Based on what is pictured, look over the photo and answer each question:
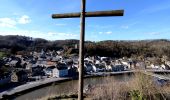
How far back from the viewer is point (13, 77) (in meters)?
23.9

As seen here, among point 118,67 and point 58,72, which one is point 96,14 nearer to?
point 58,72

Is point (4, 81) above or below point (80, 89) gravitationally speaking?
below

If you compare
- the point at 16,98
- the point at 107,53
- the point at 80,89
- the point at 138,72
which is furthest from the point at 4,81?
the point at 107,53

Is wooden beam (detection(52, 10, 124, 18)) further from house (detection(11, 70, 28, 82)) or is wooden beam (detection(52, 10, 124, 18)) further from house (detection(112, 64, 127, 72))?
house (detection(112, 64, 127, 72))

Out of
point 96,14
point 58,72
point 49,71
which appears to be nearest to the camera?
point 96,14

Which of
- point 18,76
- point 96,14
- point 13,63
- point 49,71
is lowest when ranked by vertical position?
point 18,76

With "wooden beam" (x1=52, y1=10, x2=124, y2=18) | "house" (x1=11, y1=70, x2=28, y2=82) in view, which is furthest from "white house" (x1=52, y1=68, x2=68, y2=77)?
"wooden beam" (x1=52, y1=10, x2=124, y2=18)

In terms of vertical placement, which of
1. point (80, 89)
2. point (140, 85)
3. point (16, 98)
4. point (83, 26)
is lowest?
point (16, 98)

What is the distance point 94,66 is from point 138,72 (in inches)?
1231

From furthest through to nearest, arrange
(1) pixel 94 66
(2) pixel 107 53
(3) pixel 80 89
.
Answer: (2) pixel 107 53
(1) pixel 94 66
(3) pixel 80 89

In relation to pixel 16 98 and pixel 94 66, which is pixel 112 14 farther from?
pixel 94 66

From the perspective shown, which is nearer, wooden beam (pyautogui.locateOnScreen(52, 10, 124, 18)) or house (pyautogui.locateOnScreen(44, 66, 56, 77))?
wooden beam (pyautogui.locateOnScreen(52, 10, 124, 18))

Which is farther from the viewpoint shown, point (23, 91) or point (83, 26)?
point (23, 91)

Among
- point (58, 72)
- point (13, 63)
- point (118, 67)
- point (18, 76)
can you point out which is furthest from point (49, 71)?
→ point (118, 67)
